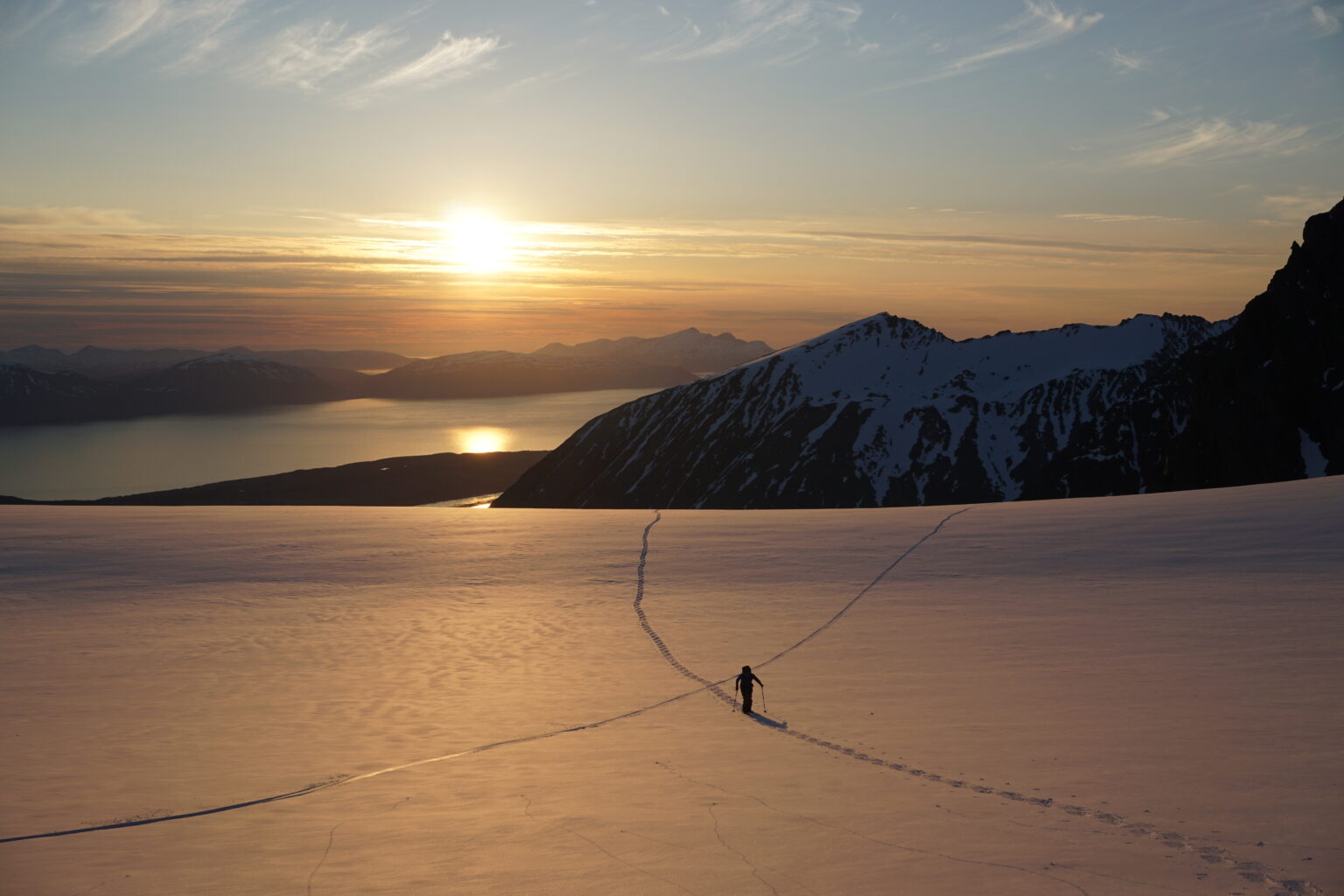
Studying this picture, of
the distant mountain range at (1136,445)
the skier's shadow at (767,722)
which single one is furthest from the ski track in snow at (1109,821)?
the distant mountain range at (1136,445)

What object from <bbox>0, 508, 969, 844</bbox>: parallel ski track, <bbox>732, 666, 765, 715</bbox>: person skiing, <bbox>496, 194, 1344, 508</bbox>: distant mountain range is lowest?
<bbox>0, 508, 969, 844</bbox>: parallel ski track

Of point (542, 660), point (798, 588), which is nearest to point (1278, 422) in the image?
point (798, 588)

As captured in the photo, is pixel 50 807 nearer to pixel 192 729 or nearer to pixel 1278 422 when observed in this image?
pixel 192 729

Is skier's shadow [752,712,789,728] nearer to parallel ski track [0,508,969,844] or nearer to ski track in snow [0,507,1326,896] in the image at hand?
ski track in snow [0,507,1326,896]

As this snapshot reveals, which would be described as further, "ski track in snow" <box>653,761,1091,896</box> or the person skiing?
the person skiing

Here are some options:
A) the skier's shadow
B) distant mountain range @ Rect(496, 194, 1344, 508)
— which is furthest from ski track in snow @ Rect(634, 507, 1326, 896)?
distant mountain range @ Rect(496, 194, 1344, 508)

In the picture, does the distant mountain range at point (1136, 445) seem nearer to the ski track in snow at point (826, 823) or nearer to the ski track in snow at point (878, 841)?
the ski track in snow at point (826, 823)

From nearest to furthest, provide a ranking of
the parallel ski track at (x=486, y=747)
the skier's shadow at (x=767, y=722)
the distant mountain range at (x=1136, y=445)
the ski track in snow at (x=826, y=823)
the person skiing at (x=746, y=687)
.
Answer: the ski track in snow at (x=826, y=823) → the parallel ski track at (x=486, y=747) → the skier's shadow at (x=767, y=722) → the person skiing at (x=746, y=687) → the distant mountain range at (x=1136, y=445)

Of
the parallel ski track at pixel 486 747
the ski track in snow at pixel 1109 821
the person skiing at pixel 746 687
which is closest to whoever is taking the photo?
the ski track in snow at pixel 1109 821
